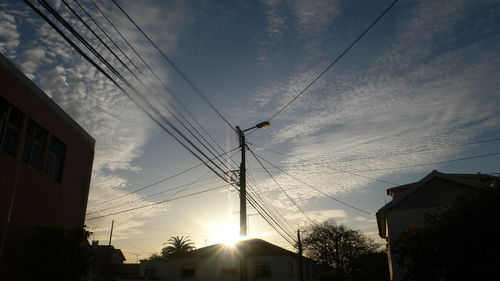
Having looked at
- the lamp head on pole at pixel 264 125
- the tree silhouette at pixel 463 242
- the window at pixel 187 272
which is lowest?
the window at pixel 187 272

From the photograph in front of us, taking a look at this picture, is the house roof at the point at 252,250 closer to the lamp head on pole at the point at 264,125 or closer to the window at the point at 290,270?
the window at the point at 290,270

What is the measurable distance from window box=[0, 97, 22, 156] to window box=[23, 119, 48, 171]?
1.79 ft

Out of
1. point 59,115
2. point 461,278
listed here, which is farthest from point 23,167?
point 461,278

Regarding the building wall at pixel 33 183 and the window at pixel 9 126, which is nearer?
the building wall at pixel 33 183

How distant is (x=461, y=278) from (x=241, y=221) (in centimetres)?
803

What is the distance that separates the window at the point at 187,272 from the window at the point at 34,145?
1118 inches

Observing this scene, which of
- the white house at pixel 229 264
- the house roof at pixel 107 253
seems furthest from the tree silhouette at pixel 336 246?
the house roof at pixel 107 253

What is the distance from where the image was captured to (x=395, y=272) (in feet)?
64.7

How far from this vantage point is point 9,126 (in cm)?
1152

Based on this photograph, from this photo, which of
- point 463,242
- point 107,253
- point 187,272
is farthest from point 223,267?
point 107,253

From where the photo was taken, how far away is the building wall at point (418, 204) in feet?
63.5

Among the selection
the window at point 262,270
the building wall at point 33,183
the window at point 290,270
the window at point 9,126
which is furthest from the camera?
the window at point 290,270

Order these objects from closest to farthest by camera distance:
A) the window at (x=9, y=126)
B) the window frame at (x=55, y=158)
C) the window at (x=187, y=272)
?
the window at (x=9, y=126)
the window frame at (x=55, y=158)
the window at (x=187, y=272)

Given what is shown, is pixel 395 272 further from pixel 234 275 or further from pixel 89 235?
pixel 234 275
